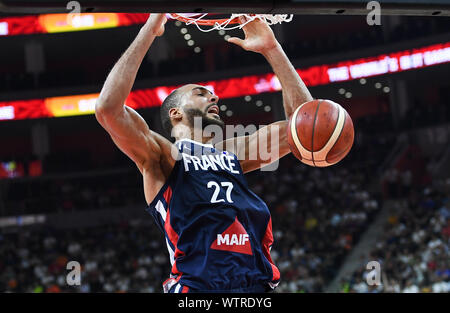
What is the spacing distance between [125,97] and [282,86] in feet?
3.61

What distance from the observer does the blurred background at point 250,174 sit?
1569cm

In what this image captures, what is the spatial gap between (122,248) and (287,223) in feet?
15.0

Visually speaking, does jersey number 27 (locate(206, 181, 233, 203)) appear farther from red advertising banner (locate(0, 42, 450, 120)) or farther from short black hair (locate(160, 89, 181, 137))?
red advertising banner (locate(0, 42, 450, 120))

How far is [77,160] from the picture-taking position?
21141 mm

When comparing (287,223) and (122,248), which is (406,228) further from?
(122,248)

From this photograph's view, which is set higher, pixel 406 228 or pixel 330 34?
pixel 330 34

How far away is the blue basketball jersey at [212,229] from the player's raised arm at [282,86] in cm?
40

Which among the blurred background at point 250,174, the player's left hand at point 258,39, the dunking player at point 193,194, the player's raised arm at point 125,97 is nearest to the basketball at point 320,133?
the dunking player at point 193,194

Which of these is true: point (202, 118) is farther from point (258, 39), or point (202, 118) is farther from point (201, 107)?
point (258, 39)

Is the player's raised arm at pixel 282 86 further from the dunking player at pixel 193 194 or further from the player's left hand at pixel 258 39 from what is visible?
the dunking player at pixel 193 194

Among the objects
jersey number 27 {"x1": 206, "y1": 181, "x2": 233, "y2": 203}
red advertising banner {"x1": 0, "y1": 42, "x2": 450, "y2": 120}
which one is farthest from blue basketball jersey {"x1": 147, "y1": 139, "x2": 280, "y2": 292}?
red advertising banner {"x1": 0, "y1": 42, "x2": 450, "y2": 120}

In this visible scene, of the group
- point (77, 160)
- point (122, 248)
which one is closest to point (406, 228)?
point (122, 248)

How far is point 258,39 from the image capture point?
3.91 metres

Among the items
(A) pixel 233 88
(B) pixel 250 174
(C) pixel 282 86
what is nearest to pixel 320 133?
(C) pixel 282 86
